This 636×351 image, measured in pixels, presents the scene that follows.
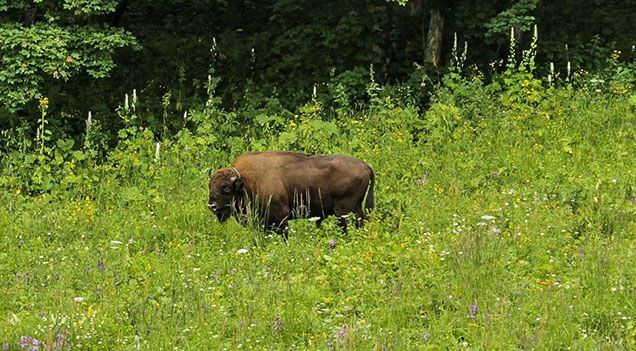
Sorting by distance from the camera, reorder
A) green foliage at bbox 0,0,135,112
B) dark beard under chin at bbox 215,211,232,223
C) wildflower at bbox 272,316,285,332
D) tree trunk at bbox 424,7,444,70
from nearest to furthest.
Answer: wildflower at bbox 272,316,285,332
dark beard under chin at bbox 215,211,232,223
green foliage at bbox 0,0,135,112
tree trunk at bbox 424,7,444,70

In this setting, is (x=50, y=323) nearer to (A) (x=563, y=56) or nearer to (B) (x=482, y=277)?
(B) (x=482, y=277)

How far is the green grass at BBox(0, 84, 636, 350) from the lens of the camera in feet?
24.2

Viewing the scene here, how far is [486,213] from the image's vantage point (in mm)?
9961

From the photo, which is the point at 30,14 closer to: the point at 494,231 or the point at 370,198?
the point at 370,198

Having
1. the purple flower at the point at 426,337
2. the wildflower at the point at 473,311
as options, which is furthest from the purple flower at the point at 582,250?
the purple flower at the point at 426,337

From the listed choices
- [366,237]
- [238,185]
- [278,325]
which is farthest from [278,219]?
[278,325]

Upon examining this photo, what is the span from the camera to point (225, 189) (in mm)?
10500

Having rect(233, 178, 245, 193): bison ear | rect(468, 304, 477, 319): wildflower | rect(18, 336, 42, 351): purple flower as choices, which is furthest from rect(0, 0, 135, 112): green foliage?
rect(468, 304, 477, 319): wildflower

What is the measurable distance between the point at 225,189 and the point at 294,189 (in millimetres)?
779

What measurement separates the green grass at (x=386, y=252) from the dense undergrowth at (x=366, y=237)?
26 mm

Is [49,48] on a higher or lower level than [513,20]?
lower

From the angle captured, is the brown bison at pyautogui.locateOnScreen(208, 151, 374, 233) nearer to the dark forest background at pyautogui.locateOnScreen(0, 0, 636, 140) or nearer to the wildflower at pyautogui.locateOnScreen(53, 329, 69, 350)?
the wildflower at pyautogui.locateOnScreen(53, 329, 69, 350)

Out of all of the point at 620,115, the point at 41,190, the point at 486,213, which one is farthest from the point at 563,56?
the point at 41,190

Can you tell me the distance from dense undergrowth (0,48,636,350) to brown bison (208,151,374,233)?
0.92 ft
